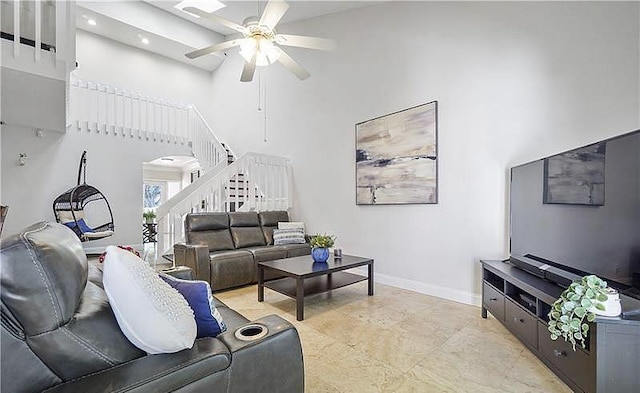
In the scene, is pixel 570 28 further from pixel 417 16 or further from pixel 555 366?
pixel 555 366

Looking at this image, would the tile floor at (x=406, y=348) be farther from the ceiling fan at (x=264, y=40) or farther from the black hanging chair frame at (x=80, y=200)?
the black hanging chair frame at (x=80, y=200)

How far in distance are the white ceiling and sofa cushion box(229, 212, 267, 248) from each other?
3.56m

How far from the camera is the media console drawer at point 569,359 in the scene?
5.14 ft

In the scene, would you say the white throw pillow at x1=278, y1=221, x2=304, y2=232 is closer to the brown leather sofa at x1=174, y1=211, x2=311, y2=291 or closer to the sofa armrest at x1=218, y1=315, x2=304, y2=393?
the brown leather sofa at x1=174, y1=211, x2=311, y2=291

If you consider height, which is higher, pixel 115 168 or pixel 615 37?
pixel 615 37

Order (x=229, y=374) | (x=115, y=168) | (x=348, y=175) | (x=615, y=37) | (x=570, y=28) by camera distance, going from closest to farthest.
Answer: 1. (x=229, y=374)
2. (x=615, y=37)
3. (x=570, y=28)
4. (x=348, y=175)
5. (x=115, y=168)

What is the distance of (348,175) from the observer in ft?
16.0

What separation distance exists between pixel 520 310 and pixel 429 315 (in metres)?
0.98

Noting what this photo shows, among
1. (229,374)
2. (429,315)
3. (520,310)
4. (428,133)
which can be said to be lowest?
(429,315)

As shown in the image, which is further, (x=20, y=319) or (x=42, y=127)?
(x=42, y=127)

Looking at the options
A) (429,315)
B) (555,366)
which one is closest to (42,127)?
(429,315)

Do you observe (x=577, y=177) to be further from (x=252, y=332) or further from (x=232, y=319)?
(x=232, y=319)

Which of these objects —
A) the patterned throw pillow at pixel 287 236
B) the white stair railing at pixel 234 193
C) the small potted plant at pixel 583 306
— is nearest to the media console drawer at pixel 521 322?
the small potted plant at pixel 583 306

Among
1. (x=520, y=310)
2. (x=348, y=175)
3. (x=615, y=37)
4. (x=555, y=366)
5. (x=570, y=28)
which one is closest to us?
(x=555, y=366)
